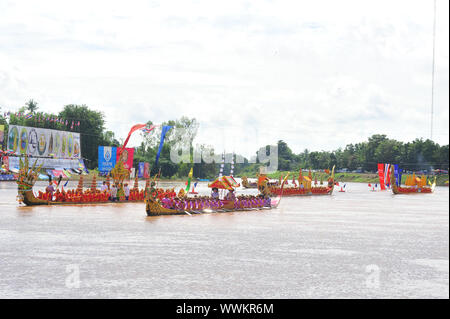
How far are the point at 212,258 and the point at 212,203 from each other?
48.3ft

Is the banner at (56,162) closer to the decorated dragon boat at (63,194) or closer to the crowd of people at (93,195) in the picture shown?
the crowd of people at (93,195)

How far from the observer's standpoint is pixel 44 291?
12305mm

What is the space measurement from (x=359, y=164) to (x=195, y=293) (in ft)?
390

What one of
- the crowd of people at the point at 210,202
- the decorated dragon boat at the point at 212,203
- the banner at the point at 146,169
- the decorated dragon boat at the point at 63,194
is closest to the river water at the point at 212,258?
the decorated dragon boat at the point at 212,203

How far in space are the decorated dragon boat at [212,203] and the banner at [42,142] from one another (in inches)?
1651

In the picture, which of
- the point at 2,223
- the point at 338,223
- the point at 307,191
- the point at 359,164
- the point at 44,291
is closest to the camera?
the point at 44,291

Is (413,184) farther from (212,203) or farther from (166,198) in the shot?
(166,198)

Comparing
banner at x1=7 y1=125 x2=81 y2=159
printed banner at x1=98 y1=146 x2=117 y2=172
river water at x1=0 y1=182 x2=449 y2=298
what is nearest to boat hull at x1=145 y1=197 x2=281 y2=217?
river water at x1=0 y1=182 x2=449 y2=298

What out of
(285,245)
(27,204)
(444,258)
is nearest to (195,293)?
(285,245)

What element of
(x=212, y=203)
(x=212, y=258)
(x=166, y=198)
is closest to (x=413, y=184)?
(x=212, y=203)

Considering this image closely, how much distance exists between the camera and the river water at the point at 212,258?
13.0m

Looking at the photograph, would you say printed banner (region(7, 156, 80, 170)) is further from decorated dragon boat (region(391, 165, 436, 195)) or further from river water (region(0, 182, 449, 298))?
river water (region(0, 182, 449, 298))

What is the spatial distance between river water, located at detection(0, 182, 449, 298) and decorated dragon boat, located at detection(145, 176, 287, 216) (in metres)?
1.08
